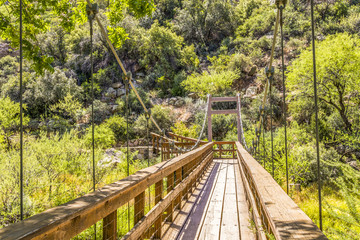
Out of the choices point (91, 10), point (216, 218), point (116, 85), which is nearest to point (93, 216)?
point (216, 218)

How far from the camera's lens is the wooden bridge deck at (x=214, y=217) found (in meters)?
2.09

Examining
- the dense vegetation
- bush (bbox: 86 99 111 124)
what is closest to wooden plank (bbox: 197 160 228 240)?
the dense vegetation

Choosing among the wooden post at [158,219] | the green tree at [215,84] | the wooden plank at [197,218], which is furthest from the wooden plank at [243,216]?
the green tree at [215,84]

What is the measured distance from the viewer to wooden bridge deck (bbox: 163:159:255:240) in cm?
209

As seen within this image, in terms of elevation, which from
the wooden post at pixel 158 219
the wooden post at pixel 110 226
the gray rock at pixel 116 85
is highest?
the gray rock at pixel 116 85

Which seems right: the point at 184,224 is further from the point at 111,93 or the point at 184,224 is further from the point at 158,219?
the point at 111,93

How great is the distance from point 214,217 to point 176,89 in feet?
60.5

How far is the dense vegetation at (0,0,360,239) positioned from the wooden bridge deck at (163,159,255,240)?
46.8 inches

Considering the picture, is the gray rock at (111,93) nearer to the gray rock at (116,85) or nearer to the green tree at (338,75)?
the gray rock at (116,85)

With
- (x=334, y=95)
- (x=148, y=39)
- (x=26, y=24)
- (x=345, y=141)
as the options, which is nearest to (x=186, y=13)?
(x=148, y=39)

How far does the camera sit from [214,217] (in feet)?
8.45

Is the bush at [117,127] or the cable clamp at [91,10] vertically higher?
the cable clamp at [91,10]

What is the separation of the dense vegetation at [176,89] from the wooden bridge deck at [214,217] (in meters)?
1.19

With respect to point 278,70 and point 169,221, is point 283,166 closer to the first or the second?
point 169,221
